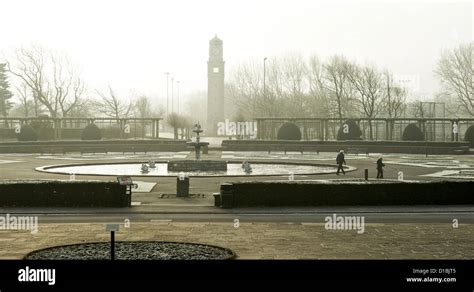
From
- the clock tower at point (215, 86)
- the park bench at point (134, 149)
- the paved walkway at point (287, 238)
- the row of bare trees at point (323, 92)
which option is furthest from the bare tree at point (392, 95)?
the paved walkway at point (287, 238)

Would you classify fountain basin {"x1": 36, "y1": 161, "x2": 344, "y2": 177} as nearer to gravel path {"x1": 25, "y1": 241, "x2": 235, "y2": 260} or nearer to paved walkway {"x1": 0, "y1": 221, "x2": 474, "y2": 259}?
paved walkway {"x1": 0, "y1": 221, "x2": 474, "y2": 259}

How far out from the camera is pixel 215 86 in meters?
117

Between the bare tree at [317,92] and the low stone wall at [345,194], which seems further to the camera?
the bare tree at [317,92]

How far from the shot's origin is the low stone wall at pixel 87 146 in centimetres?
6176

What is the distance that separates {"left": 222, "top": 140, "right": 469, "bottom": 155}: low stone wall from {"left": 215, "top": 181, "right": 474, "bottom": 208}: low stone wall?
3496 centimetres

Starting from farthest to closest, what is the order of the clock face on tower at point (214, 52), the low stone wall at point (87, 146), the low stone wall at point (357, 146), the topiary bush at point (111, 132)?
1. the clock face on tower at point (214, 52)
2. the topiary bush at point (111, 132)
3. the low stone wall at point (87, 146)
4. the low stone wall at point (357, 146)

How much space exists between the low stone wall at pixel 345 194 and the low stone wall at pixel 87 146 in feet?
133

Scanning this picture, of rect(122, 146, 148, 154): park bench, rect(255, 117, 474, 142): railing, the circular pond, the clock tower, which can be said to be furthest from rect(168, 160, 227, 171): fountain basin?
the clock tower

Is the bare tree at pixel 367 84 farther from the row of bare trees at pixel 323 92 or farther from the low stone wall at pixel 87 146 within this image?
the low stone wall at pixel 87 146

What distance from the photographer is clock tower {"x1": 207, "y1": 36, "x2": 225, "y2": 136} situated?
11444cm

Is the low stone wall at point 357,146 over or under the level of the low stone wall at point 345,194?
over

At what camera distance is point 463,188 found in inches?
951

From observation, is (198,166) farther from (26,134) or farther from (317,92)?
(317,92)
